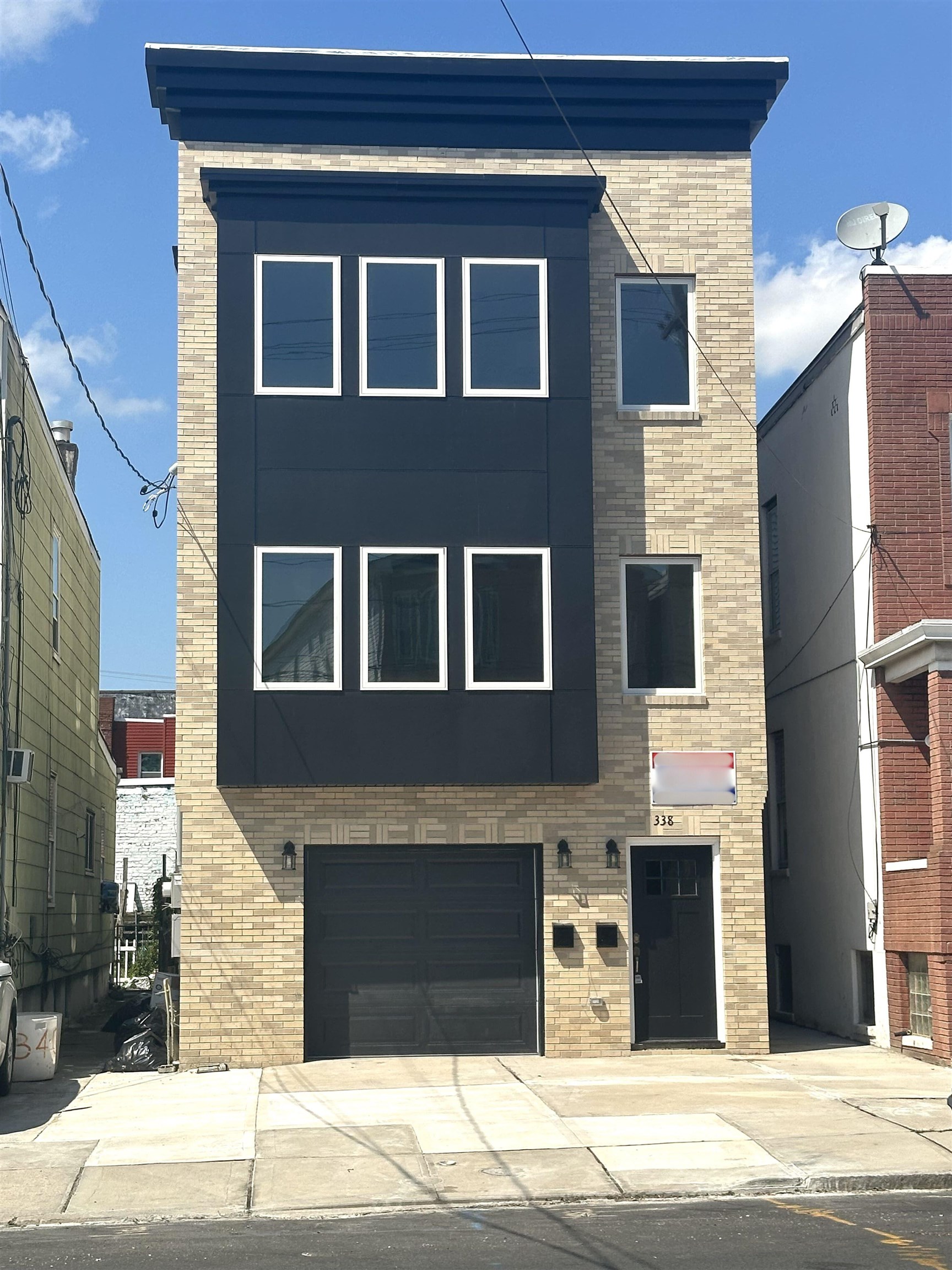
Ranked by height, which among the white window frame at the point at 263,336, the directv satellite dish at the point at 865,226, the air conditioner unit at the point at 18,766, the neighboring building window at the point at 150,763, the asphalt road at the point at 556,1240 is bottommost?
the asphalt road at the point at 556,1240

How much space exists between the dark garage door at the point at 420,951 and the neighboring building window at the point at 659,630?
2.36m

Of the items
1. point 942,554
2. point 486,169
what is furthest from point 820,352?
point 486,169

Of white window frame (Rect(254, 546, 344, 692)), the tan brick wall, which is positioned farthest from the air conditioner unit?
white window frame (Rect(254, 546, 344, 692))

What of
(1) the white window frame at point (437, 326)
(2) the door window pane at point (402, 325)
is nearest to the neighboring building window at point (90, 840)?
(1) the white window frame at point (437, 326)

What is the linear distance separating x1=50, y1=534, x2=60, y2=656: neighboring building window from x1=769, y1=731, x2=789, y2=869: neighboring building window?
10.5 meters

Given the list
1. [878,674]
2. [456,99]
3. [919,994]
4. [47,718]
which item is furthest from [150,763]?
[919,994]

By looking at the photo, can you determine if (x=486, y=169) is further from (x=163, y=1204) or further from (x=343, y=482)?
(x=163, y=1204)

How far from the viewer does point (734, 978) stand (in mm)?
16484

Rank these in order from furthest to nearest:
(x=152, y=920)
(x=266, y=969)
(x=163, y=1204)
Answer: (x=152, y=920)
(x=266, y=969)
(x=163, y=1204)

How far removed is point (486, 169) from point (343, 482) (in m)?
3.99

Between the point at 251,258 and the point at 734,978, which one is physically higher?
the point at 251,258

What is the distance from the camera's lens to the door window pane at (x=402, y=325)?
16609 millimetres

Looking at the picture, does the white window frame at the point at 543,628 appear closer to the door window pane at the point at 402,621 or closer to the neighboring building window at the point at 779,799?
the door window pane at the point at 402,621

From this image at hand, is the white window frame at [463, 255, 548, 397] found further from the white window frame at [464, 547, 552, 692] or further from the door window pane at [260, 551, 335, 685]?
the door window pane at [260, 551, 335, 685]
